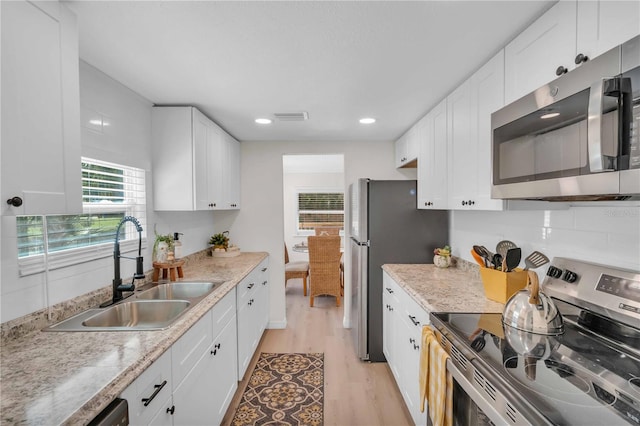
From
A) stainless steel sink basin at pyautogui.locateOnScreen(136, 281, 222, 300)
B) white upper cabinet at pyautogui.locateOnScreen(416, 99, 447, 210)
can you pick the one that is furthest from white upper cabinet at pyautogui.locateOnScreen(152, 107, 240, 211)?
white upper cabinet at pyautogui.locateOnScreen(416, 99, 447, 210)

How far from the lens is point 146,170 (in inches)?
89.7

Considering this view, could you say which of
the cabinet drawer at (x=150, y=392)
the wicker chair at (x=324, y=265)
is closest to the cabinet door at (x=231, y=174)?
the wicker chair at (x=324, y=265)

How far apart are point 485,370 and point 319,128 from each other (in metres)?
2.56

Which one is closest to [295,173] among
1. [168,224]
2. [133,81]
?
[168,224]

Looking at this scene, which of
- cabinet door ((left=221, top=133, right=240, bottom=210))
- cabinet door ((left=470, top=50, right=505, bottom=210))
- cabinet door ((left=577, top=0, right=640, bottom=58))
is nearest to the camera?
cabinet door ((left=577, top=0, right=640, bottom=58))

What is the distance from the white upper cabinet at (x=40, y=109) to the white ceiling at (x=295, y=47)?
20 cm

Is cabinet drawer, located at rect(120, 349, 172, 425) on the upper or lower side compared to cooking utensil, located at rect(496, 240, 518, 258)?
lower

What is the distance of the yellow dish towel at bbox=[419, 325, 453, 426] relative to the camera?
4.32 ft

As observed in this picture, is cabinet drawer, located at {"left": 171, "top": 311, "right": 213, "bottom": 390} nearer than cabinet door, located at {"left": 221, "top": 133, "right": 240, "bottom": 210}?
Yes

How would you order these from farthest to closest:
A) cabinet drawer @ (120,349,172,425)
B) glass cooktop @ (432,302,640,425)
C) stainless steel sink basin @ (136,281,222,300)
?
stainless steel sink basin @ (136,281,222,300)
cabinet drawer @ (120,349,172,425)
glass cooktop @ (432,302,640,425)

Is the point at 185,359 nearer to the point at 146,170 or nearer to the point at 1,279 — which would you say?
the point at 1,279

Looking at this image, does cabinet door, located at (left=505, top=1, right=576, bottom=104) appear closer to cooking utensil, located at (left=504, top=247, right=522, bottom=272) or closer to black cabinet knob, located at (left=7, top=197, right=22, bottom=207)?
cooking utensil, located at (left=504, top=247, right=522, bottom=272)

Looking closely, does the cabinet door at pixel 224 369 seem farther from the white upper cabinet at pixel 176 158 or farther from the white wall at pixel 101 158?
the white upper cabinet at pixel 176 158

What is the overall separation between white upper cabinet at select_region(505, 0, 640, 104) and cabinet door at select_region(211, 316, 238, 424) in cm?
216
